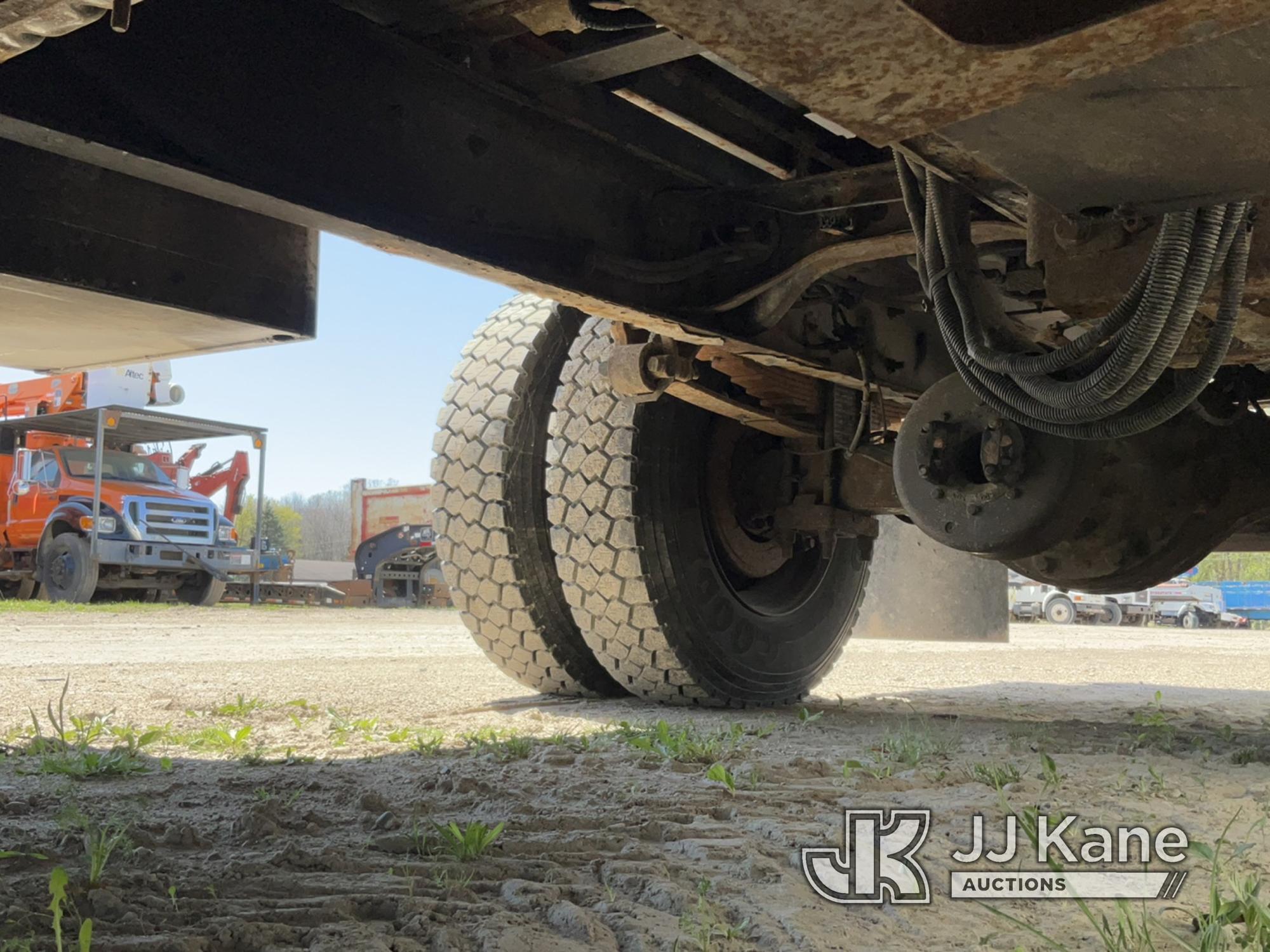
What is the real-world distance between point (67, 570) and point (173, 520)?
1.28 m

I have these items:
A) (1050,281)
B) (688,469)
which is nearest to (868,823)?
(1050,281)

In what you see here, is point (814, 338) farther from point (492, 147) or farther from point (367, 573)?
point (367, 573)

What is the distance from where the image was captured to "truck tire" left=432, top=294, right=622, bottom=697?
11.4 feet

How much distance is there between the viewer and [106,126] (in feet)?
5.04

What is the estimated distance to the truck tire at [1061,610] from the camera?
19.3 metres

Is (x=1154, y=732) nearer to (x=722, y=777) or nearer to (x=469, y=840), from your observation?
(x=722, y=777)

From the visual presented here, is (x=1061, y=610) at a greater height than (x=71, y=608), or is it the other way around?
(x=71, y=608)

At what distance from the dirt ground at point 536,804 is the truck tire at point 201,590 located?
9.64 meters

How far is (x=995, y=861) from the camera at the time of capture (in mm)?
1539

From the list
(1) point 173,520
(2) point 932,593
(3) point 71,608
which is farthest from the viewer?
(1) point 173,520

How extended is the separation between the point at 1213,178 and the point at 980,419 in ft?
3.33

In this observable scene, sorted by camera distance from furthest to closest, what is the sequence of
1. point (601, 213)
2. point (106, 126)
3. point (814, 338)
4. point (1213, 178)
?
point (814, 338) → point (601, 213) → point (106, 126) → point (1213, 178)

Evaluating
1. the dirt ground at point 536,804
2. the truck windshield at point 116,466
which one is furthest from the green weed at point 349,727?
the truck windshield at point 116,466

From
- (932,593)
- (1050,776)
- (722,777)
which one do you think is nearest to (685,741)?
(722,777)
